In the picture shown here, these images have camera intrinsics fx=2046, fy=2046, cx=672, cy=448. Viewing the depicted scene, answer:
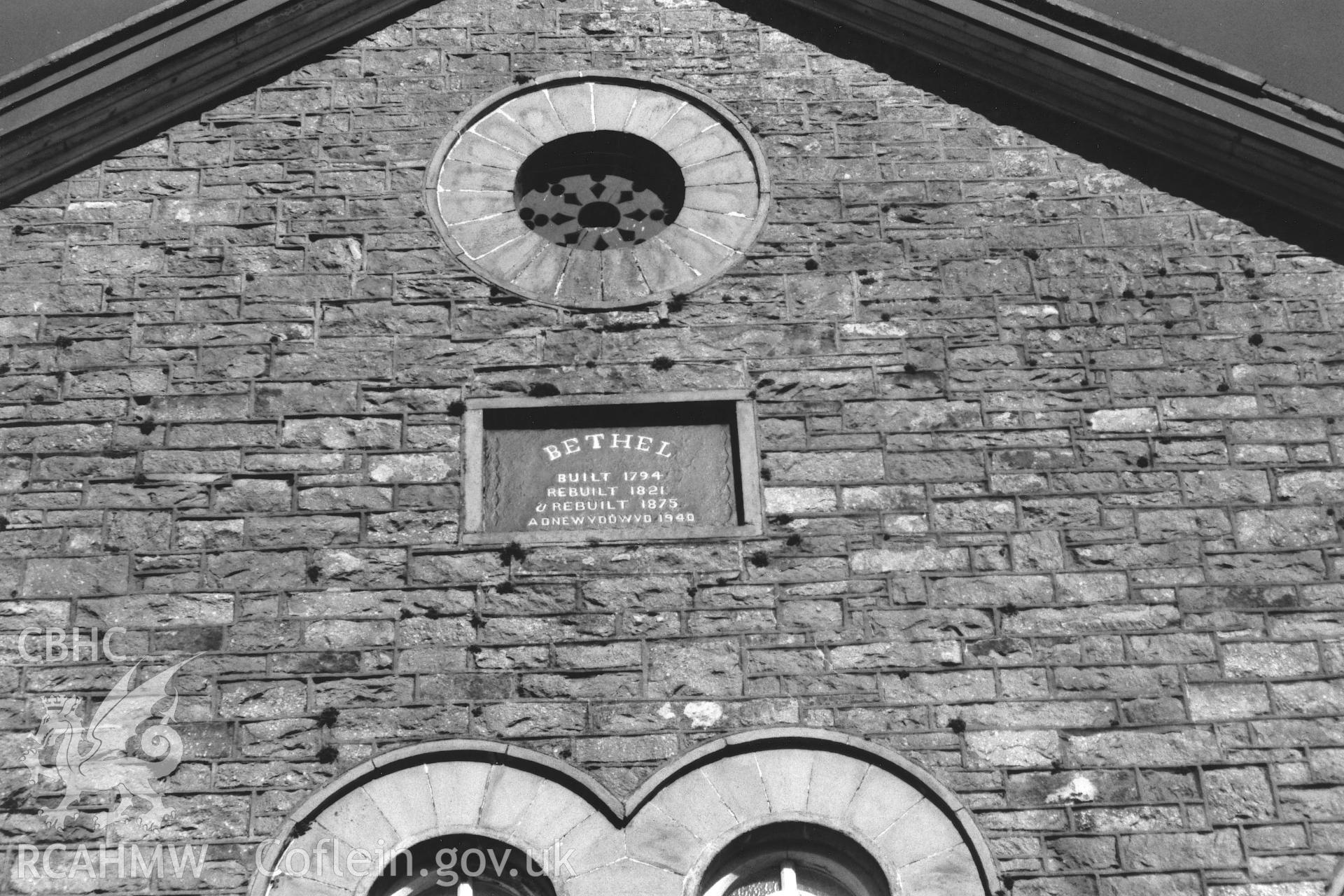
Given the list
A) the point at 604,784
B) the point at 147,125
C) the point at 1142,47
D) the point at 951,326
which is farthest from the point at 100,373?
the point at 1142,47

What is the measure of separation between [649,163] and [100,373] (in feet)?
10.8

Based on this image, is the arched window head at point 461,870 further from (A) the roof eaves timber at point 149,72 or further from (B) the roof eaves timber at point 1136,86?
(B) the roof eaves timber at point 1136,86

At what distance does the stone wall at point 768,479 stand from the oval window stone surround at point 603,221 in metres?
0.14

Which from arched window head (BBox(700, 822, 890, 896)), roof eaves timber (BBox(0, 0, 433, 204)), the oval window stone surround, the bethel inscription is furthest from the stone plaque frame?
roof eaves timber (BBox(0, 0, 433, 204))

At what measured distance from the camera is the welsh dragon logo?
9.16m

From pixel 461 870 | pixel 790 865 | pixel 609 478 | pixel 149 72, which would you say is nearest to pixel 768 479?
pixel 609 478

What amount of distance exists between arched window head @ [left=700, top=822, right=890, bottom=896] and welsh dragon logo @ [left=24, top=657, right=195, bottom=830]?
2526 mm

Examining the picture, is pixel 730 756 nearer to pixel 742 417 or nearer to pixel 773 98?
pixel 742 417

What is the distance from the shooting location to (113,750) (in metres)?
9.32

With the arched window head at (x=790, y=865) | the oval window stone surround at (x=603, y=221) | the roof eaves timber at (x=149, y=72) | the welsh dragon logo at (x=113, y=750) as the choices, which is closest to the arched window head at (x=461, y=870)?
the arched window head at (x=790, y=865)

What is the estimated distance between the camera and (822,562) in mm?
9922

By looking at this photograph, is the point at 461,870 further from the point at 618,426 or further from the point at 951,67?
the point at 951,67

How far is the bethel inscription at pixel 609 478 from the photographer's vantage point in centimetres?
1010

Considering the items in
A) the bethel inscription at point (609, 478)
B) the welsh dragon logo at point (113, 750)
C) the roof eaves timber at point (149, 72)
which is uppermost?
the roof eaves timber at point (149, 72)
